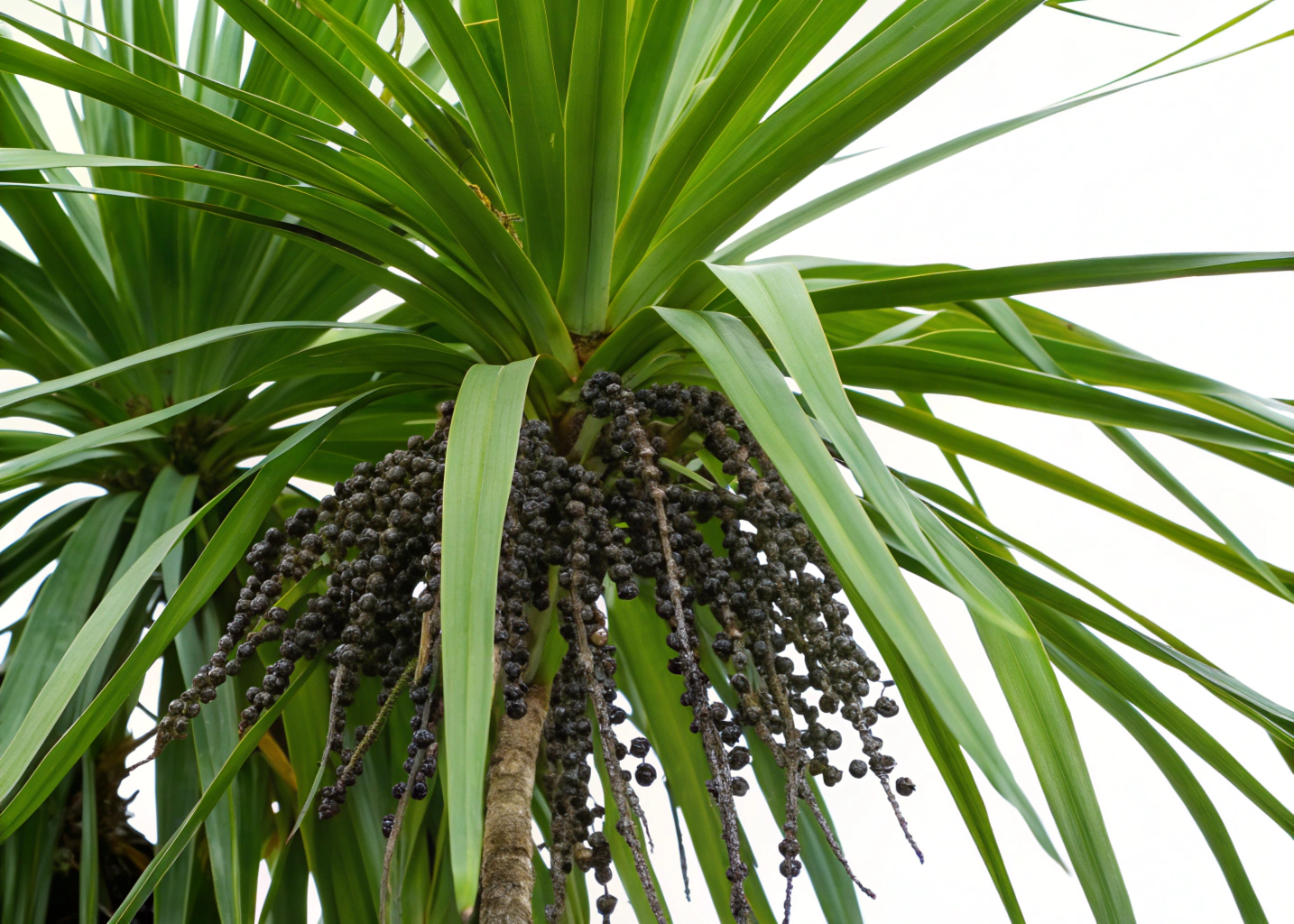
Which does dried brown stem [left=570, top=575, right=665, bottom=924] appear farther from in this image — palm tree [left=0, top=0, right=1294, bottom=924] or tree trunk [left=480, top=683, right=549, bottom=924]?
tree trunk [left=480, top=683, right=549, bottom=924]

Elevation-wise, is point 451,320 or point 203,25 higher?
point 203,25

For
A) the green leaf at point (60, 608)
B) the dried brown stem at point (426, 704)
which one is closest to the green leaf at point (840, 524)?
the dried brown stem at point (426, 704)

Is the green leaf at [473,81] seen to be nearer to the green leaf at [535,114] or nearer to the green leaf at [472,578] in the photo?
the green leaf at [535,114]

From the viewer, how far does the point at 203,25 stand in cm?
113

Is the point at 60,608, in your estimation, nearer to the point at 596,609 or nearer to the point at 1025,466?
the point at 596,609

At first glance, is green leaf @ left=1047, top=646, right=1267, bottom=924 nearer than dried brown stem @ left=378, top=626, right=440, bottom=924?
No

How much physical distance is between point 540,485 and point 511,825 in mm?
225

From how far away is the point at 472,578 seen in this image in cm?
43

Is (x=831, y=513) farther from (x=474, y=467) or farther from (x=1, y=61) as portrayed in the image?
(x=1, y=61)

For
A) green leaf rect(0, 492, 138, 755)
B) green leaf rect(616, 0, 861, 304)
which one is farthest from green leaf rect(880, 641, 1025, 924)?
green leaf rect(0, 492, 138, 755)

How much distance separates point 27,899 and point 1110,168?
85.7 inches

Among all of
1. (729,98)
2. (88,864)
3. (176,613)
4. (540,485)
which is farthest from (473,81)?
(88,864)

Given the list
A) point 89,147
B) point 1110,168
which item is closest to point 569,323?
point 89,147

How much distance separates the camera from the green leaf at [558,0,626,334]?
0.59m
